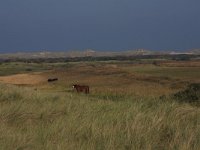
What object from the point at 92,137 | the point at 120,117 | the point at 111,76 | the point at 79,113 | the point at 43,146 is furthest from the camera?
the point at 111,76

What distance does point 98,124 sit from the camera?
27.8 ft

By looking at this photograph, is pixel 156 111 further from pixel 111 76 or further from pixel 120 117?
pixel 111 76

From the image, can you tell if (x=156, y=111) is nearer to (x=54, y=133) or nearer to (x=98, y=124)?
(x=98, y=124)

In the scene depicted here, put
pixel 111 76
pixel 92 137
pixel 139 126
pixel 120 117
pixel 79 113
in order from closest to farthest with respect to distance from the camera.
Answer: pixel 92 137 < pixel 139 126 < pixel 120 117 < pixel 79 113 < pixel 111 76

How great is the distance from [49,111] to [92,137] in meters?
2.74

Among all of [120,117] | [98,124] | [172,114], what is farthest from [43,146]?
[172,114]

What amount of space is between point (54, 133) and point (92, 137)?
0.59m

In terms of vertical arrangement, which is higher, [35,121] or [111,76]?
[35,121]

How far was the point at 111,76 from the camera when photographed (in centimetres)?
6481

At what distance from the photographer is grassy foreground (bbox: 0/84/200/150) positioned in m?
7.21

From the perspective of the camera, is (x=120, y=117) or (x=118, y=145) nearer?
(x=118, y=145)

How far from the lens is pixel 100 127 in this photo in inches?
324

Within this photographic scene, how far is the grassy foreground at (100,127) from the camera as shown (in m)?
7.21

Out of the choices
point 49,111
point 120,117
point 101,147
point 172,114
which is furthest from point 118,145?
point 49,111
